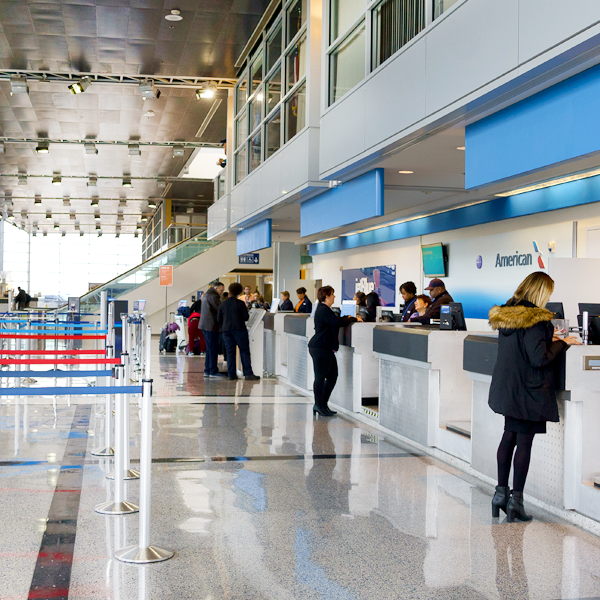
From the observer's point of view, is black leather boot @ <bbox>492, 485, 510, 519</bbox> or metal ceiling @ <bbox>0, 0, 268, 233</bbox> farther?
metal ceiling @ <bbox>0, 0, 268, 233</bbox>

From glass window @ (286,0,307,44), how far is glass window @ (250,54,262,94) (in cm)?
191

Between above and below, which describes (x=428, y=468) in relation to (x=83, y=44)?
below

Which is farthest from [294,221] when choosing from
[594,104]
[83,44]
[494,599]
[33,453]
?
[494,599]

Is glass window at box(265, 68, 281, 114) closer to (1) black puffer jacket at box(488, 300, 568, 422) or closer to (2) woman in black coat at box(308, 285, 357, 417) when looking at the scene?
(2) woman in black coat at box(308, 285, 357, 417)

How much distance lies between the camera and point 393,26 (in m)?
6.82

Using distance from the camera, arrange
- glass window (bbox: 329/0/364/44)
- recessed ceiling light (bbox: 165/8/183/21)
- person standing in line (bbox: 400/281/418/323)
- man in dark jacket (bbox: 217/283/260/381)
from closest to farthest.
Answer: glass window (bbox: 329/0/364/44)
person standing in line (bbox: 400/281/418/323)
recessed ceiling light (bbox: 165/8/183/21)
man in dark jacket (bbox: 217/283/260/381)

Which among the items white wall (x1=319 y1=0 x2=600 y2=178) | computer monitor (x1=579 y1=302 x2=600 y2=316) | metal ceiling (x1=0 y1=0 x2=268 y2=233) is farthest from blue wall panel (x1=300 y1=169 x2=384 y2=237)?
metal ceiling (x1=0 y1=0 x2=268 y2=233)

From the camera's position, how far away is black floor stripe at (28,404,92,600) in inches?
115

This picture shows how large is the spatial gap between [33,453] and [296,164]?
17.7ft

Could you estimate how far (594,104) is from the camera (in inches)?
Result: 165

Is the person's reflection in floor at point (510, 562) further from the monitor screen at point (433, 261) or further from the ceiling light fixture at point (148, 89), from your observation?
the ceiling light fixture at point (148, 89)

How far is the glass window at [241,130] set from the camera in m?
13.7

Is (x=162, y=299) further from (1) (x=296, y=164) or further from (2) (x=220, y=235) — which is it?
(1) (x=296, y=164)

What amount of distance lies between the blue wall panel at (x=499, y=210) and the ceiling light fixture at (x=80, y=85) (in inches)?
244
